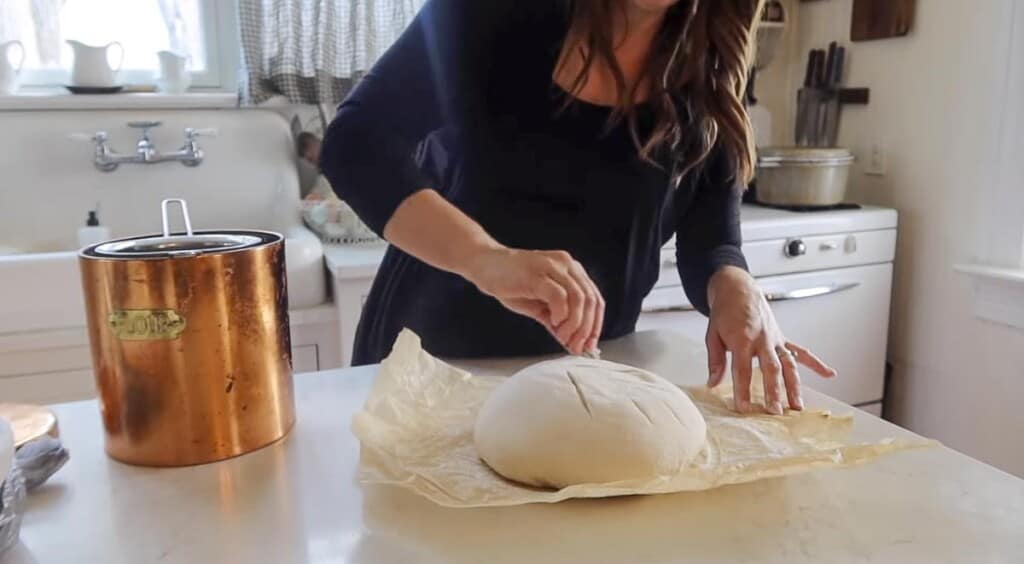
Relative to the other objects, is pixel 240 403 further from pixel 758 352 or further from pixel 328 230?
pixel 328 230

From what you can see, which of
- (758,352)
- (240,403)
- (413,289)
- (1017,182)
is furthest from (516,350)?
(1017,182)

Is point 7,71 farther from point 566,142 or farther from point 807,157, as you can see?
point 807,157

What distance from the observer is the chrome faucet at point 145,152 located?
6.04ft

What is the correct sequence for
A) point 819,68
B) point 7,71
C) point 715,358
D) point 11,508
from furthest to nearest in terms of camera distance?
point 819,68 < point 7,71 < point 715,358 < point 11,508

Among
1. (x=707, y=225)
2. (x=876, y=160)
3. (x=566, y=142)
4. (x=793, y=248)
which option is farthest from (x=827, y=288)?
(x=566, y=142)

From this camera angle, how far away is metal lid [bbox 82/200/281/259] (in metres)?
0.59

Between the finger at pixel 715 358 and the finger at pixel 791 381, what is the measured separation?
0.20 feet

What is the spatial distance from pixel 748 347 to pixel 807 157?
4.70 ft

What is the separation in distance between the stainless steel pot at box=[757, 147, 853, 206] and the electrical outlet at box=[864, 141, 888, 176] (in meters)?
0.11

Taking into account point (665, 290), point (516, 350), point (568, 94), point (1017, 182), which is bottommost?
point (665, 290)

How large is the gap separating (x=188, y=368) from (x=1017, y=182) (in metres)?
1.87

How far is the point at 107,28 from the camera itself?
6.57 ft

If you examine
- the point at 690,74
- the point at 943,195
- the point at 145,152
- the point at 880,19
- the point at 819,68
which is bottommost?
the point at 943,195

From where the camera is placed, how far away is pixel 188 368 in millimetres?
600
